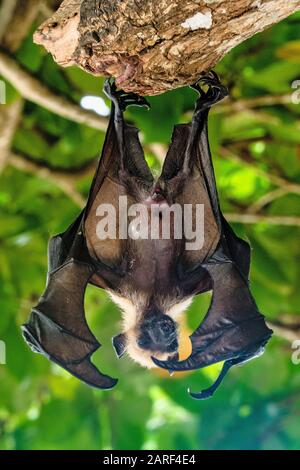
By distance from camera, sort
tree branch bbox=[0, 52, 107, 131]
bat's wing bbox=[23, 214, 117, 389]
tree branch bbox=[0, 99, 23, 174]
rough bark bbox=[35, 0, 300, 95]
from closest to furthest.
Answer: rough bark bbox=[35, 0, 300, 95]
bat's wing bbox=[23, 214, 117, 389]
tree branch bbox=[0, 52, 107, 131]
tree branch bbox=[0, 99, 23, 174]

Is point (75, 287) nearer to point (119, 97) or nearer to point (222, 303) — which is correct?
point (222, 303)

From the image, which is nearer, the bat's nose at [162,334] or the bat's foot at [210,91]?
the bat's foot at [210,91]

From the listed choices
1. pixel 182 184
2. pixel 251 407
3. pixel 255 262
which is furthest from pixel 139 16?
pixel 251 407

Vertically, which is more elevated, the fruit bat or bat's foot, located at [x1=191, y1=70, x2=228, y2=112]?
bat's foot, located at [x1=191, y1=70, x2=228, y2=112]

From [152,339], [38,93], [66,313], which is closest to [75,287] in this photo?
[66,313]

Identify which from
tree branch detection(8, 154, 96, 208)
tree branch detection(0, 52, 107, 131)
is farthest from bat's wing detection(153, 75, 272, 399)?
tree branch detection(8, 154, 96, 208)

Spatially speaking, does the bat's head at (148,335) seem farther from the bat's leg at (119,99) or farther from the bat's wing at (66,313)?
the bat's leg at (119,99)

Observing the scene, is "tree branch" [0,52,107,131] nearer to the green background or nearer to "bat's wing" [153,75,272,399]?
the green background

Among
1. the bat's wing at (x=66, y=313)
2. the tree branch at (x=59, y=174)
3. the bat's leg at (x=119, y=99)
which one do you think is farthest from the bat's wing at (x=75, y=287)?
the tree branch at (x=59, y=174)
